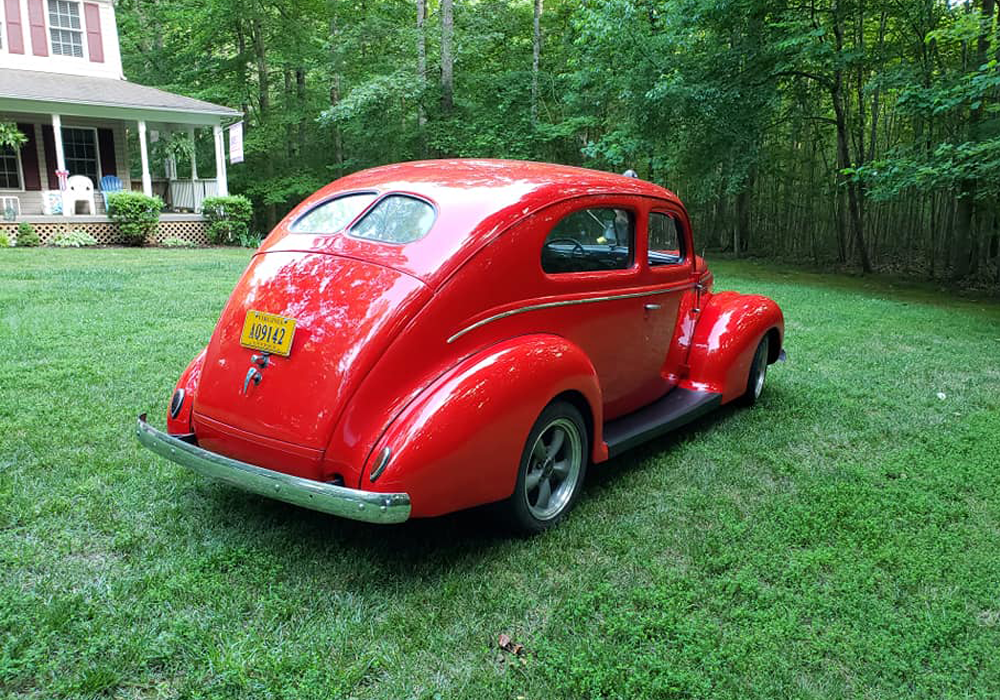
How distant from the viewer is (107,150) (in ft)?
56.9

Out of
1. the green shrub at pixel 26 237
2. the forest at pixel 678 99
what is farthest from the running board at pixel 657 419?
the green shrub at pixel 26 237

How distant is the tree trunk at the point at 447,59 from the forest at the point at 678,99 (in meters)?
0.06

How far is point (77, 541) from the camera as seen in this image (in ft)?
9.67

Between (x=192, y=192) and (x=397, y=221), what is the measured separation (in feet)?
53.9

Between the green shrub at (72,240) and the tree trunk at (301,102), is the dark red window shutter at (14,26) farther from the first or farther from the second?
the tree trunk at (301,102)

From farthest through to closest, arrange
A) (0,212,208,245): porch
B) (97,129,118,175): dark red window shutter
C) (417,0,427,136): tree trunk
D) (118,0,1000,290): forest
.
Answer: (417,0,427,136): tree trunk < (97,129,118,175): dark red window shutter < (0,212,208,245): porch < (118,0,1000,290): forest

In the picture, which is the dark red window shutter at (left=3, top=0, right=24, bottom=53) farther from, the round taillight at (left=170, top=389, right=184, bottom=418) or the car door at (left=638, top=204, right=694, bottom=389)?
the car door at (left=638, top=204, right=694, bottom=389)

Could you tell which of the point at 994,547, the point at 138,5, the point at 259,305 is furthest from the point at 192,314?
the point at 138,5

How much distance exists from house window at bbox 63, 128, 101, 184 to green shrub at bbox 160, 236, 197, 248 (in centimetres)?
329

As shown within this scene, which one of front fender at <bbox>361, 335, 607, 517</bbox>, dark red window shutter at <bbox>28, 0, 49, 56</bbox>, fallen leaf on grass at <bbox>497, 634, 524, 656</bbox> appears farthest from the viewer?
dark red window shutter at <bbox>28, 0, 49, 56</bbox>

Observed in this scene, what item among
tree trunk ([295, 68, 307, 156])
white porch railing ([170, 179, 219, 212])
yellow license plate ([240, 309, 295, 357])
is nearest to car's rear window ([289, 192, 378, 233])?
yellow license plate ([240, 309, 295, 357])

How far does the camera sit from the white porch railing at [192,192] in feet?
57.1

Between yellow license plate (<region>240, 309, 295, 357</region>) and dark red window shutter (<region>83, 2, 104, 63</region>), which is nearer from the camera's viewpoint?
yellow license plate (<region>240, 309, 295, 357</region>)

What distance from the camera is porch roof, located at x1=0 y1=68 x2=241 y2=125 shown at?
14.7 m
